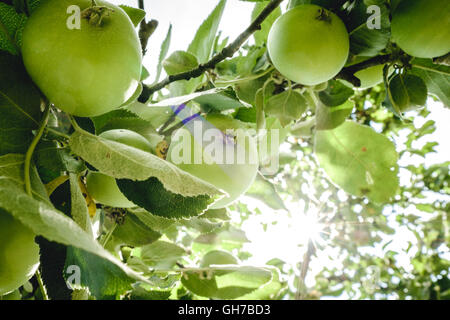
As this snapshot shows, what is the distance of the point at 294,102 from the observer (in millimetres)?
947

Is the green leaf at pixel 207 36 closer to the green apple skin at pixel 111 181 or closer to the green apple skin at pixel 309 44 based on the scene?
the green apple skin at pixel 309 44

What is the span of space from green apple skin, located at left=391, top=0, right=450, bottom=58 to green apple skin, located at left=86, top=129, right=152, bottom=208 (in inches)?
24.3

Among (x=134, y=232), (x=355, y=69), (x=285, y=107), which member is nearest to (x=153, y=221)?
(x=134, y=232)

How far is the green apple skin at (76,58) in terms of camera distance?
0.53 m

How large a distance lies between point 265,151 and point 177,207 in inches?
23.1

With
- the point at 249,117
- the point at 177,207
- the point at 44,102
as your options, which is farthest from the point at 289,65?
the point at 44,102

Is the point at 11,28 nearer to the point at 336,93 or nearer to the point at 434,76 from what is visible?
the point at 336,93

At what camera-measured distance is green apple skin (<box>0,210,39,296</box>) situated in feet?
1.62

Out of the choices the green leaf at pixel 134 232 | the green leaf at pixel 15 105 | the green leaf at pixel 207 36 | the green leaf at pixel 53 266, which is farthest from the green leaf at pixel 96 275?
the green leaf at pixel 207 36

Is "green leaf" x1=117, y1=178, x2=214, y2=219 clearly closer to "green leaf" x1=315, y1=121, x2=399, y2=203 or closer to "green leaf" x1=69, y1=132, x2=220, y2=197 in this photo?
"green leaf" x1=69, y1=132, x2=220, y2=197

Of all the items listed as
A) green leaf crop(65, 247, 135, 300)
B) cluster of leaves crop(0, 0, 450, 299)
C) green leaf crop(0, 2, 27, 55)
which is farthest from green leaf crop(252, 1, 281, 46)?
green leaf crop(65, 247, 135, 300)

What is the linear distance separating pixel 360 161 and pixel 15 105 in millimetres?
1006

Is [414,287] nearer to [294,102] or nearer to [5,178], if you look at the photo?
[294,102]

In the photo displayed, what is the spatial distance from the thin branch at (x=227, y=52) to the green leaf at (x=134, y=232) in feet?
1.15
